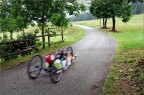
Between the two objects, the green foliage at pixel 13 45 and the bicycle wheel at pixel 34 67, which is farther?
the green foliage at pixel 13 45

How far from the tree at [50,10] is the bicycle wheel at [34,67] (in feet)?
35.9

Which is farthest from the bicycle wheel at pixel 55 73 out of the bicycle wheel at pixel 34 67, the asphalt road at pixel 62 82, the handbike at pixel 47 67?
the bicycle wheel at pixel 34 67

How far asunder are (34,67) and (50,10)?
12.4 meters

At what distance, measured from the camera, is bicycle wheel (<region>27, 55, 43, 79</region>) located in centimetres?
1019

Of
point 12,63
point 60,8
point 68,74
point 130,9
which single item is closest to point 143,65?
point 68,74

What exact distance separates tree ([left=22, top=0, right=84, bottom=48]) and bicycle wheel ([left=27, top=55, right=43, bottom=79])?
10.9 metres

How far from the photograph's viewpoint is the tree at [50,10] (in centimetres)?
2123

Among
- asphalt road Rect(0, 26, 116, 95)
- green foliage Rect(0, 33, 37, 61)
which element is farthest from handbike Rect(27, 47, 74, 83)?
green foliage Rect(0, 33, 37, 61)

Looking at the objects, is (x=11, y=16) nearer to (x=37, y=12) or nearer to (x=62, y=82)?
(x=37, y=12)

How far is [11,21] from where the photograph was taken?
21.0m

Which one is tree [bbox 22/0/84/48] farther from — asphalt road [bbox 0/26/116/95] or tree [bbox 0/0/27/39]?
asphalt road [bbox 0/26/116/95]

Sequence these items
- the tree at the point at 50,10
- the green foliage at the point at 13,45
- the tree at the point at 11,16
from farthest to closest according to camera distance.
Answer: the tree at the point at 50,10 < the tree at the point at 11,16 < the green foliage at the point at 13,45

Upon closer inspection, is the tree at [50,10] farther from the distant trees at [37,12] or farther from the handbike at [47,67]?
the handbike at [47,67]

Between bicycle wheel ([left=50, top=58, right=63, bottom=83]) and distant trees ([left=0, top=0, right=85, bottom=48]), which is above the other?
distant trees ([left=0, top=0, right=85, bottom=48])
